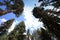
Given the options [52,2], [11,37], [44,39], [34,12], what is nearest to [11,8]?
[34,12]

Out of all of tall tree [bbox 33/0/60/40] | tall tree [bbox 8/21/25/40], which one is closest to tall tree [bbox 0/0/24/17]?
tall tree [bbox 33/0/60/40]

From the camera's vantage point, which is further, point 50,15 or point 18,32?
point 18,32

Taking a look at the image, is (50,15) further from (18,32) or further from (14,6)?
(18,32)

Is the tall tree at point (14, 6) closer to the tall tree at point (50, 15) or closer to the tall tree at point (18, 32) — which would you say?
the tall tree at point (50, 15)

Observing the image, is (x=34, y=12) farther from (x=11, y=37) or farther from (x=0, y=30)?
(x=11, y=37)

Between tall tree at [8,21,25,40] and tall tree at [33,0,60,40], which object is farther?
tall tree at [8,21,25,40]

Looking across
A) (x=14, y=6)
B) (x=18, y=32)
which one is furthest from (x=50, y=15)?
(x=18, y=32)

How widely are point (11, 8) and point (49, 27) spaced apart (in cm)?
561

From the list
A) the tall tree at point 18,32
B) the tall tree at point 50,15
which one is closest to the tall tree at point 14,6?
the tall tree at point 50,15

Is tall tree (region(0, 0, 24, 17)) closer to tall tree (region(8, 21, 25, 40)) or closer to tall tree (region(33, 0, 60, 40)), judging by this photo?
tall tree (region(33, 0, 60, 40))

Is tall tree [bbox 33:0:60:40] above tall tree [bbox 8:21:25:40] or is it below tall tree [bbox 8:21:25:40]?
above

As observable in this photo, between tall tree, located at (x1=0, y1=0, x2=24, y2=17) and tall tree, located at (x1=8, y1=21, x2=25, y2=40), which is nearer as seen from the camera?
tall tree, located at (x1=0, y1=0, x2=24, y2=17)

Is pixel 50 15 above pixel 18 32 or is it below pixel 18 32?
above

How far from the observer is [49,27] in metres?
28.4
